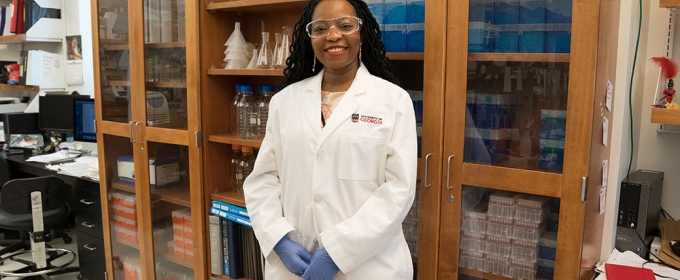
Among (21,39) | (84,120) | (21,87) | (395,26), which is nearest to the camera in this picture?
(395,26)

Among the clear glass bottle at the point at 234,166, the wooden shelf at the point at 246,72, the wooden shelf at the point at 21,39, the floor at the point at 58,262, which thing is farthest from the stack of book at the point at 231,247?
the wooden shelf at the point at 21,39

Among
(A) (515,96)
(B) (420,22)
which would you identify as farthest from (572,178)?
(B) (420,22)

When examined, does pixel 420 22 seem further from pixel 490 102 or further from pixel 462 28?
pixel 490 102

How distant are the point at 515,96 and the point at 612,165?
1.44ft

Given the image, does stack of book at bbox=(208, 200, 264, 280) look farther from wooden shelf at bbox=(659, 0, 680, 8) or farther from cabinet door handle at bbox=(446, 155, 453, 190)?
wooden shelf at bbox=(659, 0, 680, 8)

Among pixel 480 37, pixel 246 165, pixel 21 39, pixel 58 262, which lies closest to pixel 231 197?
pixel 246 165

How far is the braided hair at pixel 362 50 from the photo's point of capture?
1.66 metres

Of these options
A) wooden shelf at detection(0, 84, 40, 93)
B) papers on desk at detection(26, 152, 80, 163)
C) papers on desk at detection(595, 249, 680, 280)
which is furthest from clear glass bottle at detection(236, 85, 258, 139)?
wooden shelf at detection(0, 84, 40, 93)

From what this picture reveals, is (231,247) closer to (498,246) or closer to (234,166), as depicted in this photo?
(234,166)

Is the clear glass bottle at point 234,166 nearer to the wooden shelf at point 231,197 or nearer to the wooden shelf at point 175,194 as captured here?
the wooden shelf at point 231,197

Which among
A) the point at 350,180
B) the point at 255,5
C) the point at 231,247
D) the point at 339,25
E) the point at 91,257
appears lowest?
the point at 91,257

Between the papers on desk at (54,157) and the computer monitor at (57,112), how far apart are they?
213mm

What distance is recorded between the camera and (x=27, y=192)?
3.23 metres

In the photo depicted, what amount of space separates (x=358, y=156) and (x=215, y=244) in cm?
114
